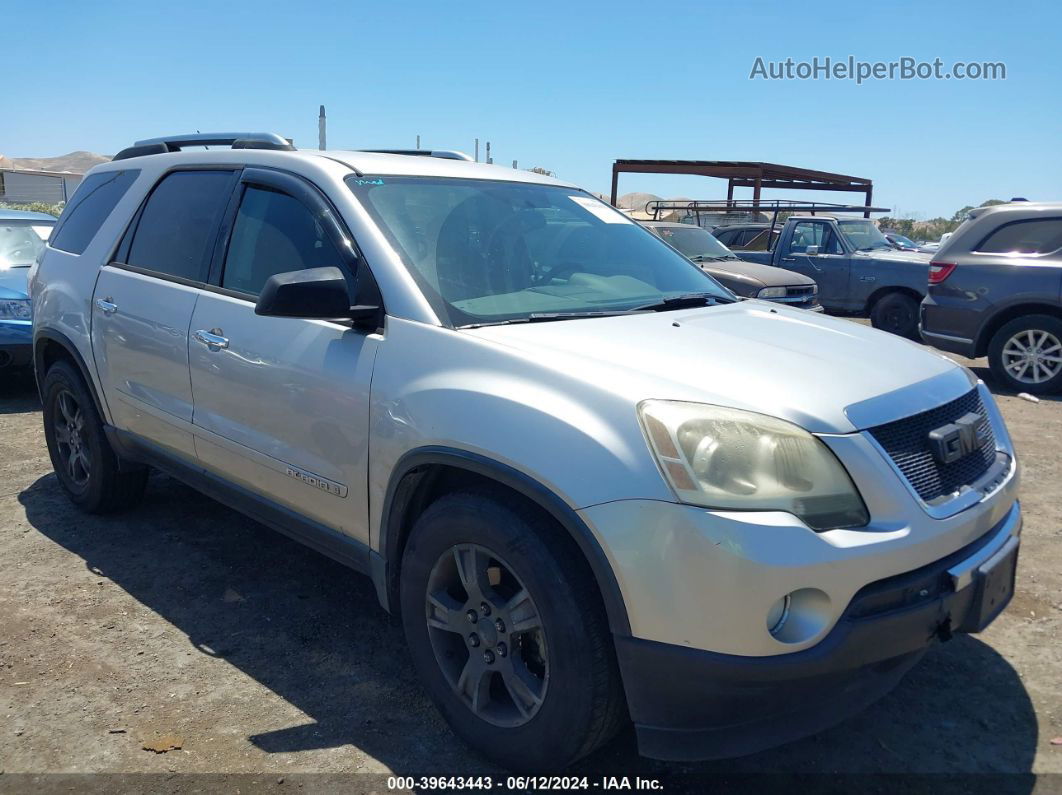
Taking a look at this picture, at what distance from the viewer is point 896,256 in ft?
42.3

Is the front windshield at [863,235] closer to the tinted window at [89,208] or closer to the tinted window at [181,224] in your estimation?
the tinted window at [89,208]

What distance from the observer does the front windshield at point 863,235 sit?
44.4 feet

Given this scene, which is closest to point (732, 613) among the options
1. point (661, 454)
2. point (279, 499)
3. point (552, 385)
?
point (661, 454)

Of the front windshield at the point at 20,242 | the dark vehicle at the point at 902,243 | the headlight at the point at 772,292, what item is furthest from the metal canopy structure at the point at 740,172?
the front windshield at the point at 20,242

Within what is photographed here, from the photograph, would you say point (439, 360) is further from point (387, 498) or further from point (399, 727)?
point (399, 727)

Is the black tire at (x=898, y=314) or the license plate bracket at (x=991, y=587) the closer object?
the license plate bracket at (x=991, y=587)

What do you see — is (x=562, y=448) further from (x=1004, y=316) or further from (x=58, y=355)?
(x=1004, y=316)

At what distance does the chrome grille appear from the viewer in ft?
7.86

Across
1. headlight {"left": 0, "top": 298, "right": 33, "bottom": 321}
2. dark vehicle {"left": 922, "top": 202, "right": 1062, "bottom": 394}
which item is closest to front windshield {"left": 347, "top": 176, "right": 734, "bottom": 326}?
headlight {"left": 0, "top": 298, "right": 33, "bottom": 321}

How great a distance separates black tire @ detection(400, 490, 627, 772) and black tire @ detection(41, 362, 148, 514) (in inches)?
99.2

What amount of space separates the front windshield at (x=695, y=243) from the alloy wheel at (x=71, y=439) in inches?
335

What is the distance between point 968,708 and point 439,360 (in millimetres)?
2204

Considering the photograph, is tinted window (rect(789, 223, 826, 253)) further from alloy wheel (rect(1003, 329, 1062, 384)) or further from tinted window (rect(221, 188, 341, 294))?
tinted window (rect(221, 188, 341, 294))

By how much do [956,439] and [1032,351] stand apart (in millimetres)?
7144
